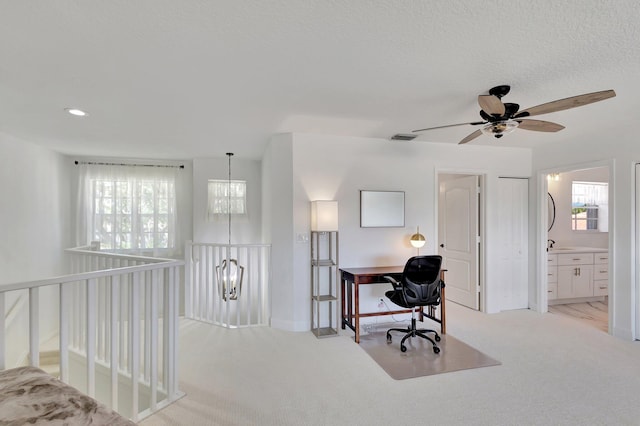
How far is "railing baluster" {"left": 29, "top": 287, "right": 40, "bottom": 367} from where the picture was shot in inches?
65.1

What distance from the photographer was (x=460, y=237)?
16.7 feet

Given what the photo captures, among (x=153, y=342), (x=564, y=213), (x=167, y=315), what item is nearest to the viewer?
(x=153, y=342)

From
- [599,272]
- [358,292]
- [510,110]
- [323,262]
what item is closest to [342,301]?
[358,292]

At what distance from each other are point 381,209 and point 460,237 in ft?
5.36

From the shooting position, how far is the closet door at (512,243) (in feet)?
15.8

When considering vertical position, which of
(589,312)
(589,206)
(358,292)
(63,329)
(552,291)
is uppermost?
(589,206)

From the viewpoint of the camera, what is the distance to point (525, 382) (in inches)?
107

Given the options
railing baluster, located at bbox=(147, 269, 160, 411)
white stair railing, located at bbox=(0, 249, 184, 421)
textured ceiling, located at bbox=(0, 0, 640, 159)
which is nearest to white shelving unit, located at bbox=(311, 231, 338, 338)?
textured ceiling, located at bbox=(0, 0, 640, 159)

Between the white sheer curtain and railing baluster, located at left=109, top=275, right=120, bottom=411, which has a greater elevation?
the white sheer curtain

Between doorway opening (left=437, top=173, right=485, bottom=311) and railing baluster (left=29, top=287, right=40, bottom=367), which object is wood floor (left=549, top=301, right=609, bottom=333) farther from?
railing baluster (left=29, top=287, right=40, bottom=367)

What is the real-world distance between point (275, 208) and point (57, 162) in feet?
12.3

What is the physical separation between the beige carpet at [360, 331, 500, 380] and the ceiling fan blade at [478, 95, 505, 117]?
2219 millimetres

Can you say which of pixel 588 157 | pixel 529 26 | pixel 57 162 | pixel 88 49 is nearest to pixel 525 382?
pixel 529 26

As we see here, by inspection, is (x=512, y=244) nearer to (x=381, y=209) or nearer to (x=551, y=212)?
(x=551, y=212)
